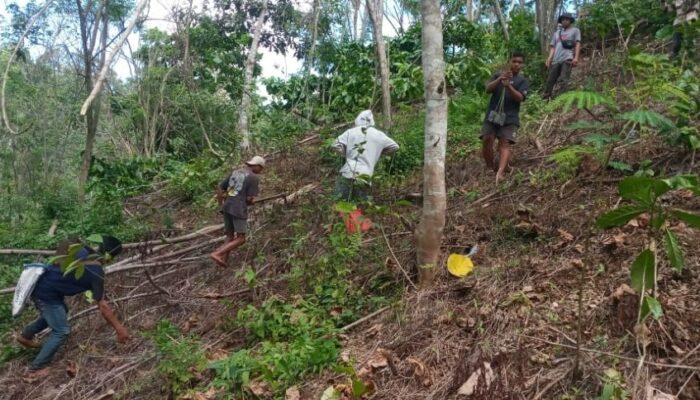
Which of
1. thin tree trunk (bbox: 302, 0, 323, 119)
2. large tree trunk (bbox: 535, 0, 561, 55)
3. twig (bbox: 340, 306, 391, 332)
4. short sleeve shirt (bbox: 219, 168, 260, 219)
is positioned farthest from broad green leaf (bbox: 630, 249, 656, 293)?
thin tree trunk (bbox: 302, 0, 323, 119)

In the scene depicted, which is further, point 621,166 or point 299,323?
point 621,166

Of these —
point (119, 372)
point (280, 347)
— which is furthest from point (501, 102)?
point (119, 372)

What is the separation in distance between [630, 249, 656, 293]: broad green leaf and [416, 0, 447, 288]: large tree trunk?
5.85ft

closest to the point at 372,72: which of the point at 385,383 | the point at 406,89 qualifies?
the point at 406,89

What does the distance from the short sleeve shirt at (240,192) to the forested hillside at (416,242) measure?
39 millimetres

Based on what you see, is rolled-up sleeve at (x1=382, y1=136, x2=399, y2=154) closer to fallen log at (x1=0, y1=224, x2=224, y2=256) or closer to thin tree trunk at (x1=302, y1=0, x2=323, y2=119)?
fallen log at (x1=0, y1=224, x2=224, y2=256)

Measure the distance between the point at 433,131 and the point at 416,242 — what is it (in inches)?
35.7

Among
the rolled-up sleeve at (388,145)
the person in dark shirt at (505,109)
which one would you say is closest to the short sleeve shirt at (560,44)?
the person in dark shirt at (505,109)

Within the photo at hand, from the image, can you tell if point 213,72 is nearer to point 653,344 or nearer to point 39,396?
point 39,396

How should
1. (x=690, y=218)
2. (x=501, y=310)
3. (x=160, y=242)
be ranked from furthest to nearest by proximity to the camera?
(x=160, y=242), (x=501, y=310), (x=690, y=218)

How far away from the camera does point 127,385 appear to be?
4.83m

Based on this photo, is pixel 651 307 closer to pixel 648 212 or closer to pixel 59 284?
pixel 648 212

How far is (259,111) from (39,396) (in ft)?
26.6

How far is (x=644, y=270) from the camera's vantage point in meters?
2.69
